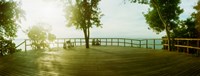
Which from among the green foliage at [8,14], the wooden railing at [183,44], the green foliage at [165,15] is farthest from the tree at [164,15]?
the green foliage at [8,14]

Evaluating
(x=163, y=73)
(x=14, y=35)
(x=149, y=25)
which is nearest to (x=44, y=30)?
(x=14, y=35)

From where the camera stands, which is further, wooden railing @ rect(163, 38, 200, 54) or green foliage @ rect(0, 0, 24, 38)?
green foliage @ rect(0, 0, 24, 38)

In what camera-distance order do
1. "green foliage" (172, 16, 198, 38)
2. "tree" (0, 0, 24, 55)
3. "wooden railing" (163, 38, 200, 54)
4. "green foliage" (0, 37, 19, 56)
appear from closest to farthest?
"wooden railing" (163, 38, 200, 54) < "green foliage" (0, 37, 19, 56) < "tree" (0, 0, 24, 55) < "green foliage" (172, 16, 198, 38)

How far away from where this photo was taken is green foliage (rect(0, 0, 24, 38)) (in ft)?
80.6

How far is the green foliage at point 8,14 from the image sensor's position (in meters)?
24.6

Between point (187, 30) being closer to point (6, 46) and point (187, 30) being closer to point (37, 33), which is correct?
point (6, 46)

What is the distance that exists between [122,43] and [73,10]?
6986 millimetres

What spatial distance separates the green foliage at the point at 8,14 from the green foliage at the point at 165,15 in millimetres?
18713

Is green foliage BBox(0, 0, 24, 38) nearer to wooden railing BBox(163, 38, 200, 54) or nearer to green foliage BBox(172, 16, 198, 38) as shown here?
wooden railing BBox(163, 38, 200, 54)

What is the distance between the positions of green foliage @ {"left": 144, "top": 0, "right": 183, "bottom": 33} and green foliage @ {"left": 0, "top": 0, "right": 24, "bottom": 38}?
18713 mm

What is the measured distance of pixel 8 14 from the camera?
81.2 feet

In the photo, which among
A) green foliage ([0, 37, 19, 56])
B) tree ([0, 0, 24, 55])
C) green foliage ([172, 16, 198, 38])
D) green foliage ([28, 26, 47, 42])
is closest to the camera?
green foliage ([0, 37, 19, 56])

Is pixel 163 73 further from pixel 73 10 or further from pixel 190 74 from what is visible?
pixel 73 10

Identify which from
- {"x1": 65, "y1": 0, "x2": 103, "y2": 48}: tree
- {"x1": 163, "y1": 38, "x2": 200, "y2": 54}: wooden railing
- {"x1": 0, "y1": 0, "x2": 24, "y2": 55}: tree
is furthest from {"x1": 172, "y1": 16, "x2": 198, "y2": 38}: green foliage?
{"x1": 0, "y1": 0, "x2": 24, "y2": 55}: tree
